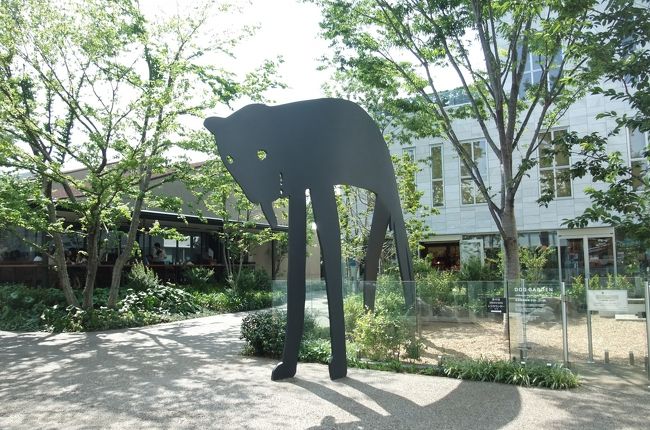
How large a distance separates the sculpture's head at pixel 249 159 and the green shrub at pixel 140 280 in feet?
39.2

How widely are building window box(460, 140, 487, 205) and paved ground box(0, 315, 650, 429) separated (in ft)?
60.6

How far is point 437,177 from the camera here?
26844 mm

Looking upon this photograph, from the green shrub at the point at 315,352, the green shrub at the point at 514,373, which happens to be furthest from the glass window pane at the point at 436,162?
the green shrub at the point at 514,373

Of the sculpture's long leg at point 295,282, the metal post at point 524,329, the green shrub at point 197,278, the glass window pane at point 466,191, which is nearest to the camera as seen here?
the sculpture's long leg at point 295,282

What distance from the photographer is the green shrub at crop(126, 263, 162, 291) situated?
18.3 meters

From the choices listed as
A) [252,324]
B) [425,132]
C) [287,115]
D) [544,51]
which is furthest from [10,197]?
[544,51]

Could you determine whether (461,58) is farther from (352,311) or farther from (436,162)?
(436,162)

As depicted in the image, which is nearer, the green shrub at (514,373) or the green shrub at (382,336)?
the green shrub at (514,373)

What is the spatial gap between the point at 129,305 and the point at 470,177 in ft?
55.1

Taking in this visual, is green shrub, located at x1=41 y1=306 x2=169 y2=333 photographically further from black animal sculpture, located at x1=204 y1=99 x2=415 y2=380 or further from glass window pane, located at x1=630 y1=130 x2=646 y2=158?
glass window pane, located at x1=630 y1=130 x2=646 y2=158

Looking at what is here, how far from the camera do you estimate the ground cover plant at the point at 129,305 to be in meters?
14.2

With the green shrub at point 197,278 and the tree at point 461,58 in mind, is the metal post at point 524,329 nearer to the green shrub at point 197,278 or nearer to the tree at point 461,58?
the tree at point 461,58

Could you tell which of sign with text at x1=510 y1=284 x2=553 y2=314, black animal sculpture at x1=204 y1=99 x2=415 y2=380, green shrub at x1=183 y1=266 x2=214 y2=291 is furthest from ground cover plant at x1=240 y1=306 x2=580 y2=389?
green shrub at x1=183 y1=266 x2=214 y2=291

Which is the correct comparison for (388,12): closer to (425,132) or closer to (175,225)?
(425,132)
